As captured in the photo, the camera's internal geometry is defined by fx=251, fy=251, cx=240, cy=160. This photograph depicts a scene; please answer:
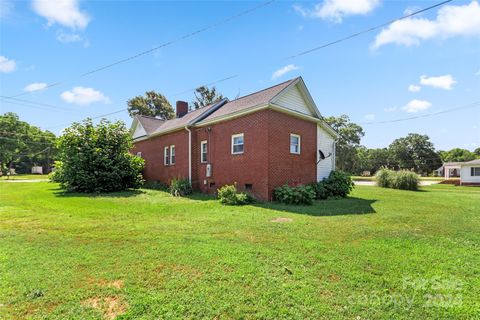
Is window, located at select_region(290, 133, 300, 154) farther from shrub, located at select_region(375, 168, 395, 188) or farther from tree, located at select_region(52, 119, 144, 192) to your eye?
shrub, located at select_region(375, 168, 395, 188)

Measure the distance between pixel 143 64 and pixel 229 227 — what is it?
1042 centimetres

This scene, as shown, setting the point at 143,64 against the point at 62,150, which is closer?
the point at 143,64

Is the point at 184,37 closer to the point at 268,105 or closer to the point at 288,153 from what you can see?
the point at 268,105

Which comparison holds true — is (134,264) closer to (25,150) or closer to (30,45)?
(30,45)

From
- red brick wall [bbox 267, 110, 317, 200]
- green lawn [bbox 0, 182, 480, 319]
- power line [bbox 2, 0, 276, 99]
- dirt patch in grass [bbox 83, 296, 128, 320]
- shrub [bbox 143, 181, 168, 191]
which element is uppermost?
power line [bbox 2, 0, 276, 99]

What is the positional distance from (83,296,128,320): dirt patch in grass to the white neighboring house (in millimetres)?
39170

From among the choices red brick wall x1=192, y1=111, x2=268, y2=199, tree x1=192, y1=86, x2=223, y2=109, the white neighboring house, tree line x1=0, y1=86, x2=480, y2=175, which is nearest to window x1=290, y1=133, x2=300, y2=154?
red brick wall x1=192, y1=111, x2=268, y2=199

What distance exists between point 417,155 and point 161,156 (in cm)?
6929

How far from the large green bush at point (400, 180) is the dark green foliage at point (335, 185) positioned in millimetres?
9526

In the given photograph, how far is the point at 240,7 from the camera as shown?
357 inches

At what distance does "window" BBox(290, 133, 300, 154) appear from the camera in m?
12.2

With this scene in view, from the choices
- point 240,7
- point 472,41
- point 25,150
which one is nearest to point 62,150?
point 240,7

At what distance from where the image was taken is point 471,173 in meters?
30.2

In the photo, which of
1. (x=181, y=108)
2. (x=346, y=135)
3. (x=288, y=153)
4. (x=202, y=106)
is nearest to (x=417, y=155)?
(x=346, y=135)
